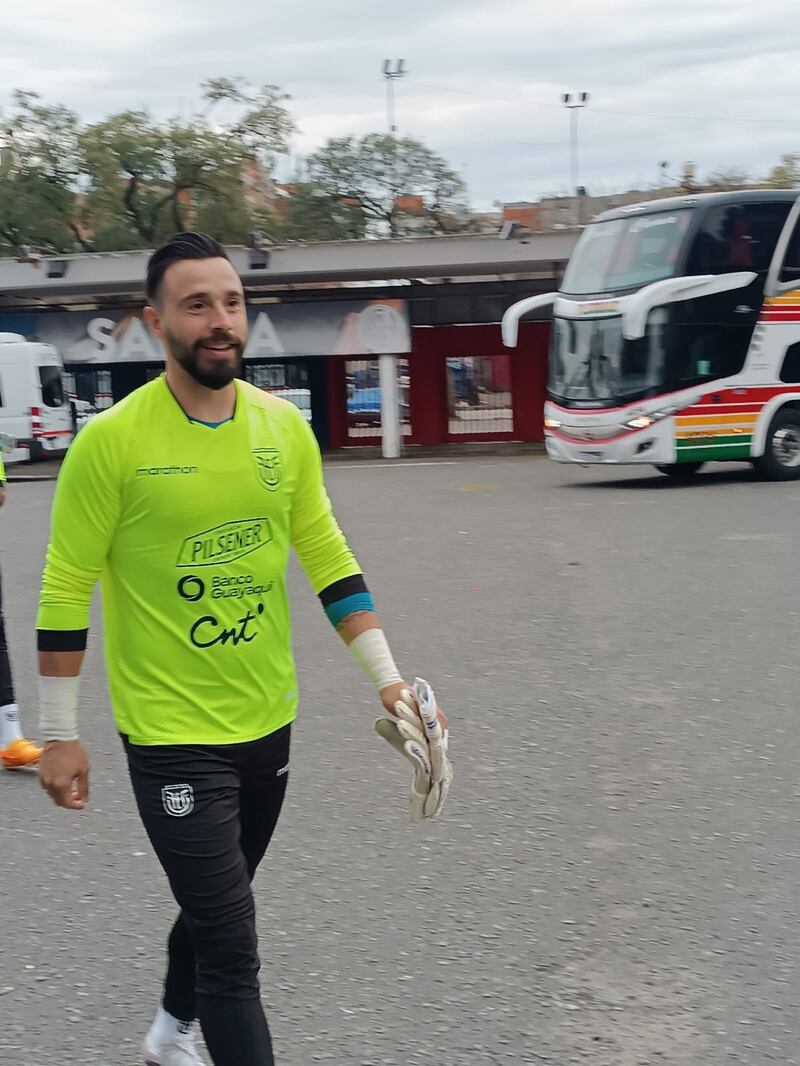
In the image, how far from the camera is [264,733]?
9.00 ft

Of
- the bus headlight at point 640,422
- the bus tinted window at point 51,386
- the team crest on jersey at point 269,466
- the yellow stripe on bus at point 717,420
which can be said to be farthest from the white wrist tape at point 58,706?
the bus tinted window at point 51,386

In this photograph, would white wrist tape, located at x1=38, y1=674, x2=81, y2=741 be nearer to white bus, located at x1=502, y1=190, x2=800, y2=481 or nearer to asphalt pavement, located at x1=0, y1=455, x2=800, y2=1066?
asphalt pavement, located at x1=0, y1=455, x2=800, y2=1066

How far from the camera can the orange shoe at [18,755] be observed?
5.79 metres

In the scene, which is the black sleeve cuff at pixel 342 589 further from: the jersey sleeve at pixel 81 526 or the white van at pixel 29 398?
the white van at pixel 29 398

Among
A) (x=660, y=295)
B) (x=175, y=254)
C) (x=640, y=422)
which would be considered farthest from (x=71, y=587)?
(x=660, y=295)

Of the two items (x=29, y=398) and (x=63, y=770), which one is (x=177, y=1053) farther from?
(x=29, y=398)

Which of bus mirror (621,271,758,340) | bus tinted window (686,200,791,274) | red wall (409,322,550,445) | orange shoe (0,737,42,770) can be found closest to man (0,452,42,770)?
orange shoe (0,737,42,770)

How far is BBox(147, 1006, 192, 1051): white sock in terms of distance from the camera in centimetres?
299

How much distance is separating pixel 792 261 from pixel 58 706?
1858cm

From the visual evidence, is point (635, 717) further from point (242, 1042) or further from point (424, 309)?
point (424, 309)

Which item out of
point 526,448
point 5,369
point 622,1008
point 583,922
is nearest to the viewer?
point 622,1008

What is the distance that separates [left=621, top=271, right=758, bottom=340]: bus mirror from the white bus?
0.02 m

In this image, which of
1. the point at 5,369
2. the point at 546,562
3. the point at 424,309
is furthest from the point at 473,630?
the point at 424,309

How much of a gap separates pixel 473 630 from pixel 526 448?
24.3 metres
